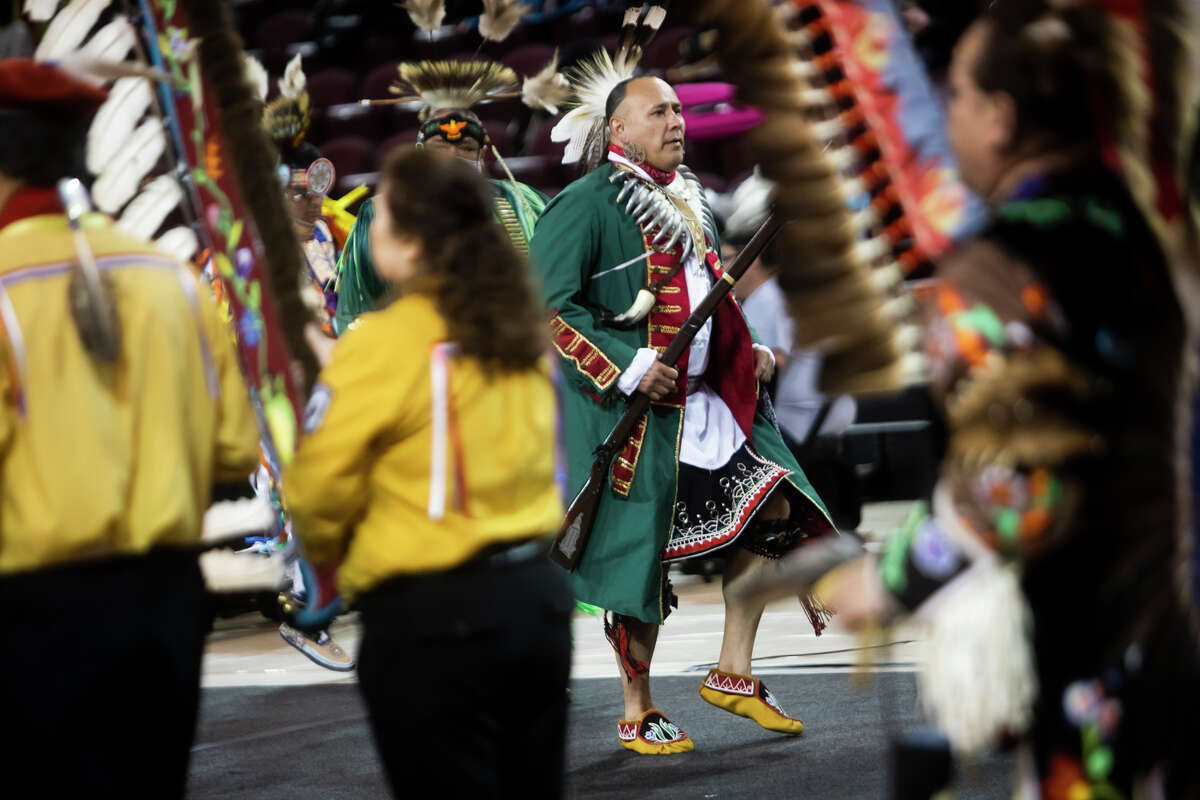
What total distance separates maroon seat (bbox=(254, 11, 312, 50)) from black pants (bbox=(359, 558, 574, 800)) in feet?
32.6

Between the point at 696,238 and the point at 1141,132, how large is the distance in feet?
8.66

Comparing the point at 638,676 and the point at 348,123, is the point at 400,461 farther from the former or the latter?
the point at 348,123

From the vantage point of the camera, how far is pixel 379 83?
33.1 feet

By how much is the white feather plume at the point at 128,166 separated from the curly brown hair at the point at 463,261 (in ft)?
1.41

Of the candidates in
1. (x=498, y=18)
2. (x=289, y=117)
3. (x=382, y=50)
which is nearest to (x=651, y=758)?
(x=498, y=18)

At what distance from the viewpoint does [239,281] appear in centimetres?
239

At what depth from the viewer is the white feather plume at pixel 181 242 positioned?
8.32 feet

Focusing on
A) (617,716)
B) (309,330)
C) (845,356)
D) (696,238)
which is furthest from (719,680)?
(845,356)

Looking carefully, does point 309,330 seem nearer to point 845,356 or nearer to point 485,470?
point 485,470

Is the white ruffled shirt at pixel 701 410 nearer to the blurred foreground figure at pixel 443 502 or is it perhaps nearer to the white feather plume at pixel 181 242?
the white feather plume at pixel 181 242

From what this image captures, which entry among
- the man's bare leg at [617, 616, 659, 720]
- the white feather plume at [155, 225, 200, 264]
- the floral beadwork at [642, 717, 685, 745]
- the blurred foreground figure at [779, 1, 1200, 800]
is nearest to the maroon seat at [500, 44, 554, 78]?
the man's bare leg at [617, 616, 659, 720]

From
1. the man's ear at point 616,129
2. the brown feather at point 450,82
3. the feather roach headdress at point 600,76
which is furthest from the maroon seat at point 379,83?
the man's ear at point 616,129

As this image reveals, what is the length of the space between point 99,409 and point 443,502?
446mm

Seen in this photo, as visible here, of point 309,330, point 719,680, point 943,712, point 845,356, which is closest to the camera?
point 943,712
